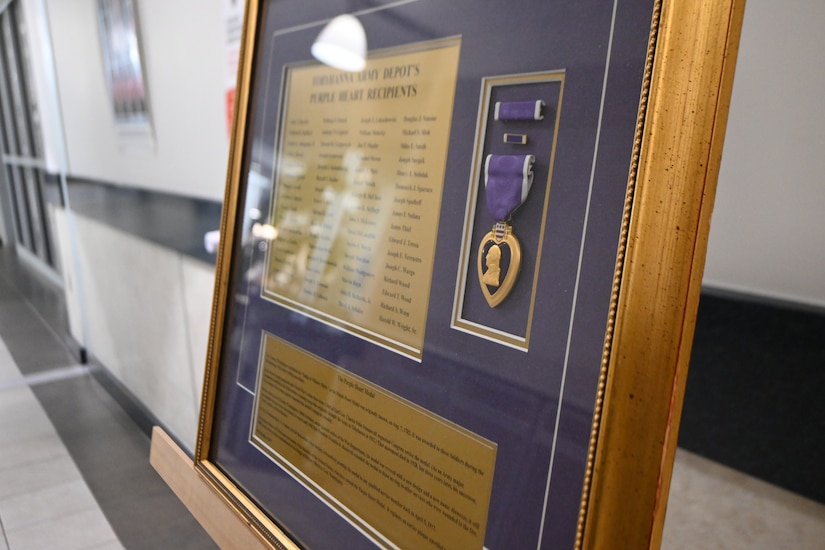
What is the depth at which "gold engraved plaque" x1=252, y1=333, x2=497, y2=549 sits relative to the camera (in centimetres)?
51

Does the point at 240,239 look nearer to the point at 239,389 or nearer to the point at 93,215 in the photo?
the point at 239,389

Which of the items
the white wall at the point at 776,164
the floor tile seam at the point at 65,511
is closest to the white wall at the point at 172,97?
the floor tile seam at the point at 65,511

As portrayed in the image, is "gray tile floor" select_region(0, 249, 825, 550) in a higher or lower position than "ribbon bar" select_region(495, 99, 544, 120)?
lower

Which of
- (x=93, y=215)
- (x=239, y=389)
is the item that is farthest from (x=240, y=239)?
(x=93, y=215)

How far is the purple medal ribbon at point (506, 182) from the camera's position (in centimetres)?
47

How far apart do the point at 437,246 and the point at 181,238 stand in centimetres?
153

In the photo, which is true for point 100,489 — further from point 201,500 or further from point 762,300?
point 762,300

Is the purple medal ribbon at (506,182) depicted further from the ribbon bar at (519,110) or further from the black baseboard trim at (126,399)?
the black baseboard trim at (126,399)

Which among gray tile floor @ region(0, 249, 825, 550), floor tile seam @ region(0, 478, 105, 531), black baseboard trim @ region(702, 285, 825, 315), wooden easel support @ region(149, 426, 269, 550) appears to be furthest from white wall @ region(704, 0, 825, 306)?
floor tile seam @ region(0, 478, 105, 531)

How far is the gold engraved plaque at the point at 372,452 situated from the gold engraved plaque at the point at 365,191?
7 cm

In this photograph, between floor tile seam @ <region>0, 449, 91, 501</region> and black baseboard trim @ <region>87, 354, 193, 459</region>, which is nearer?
floor tile seam @ <region>0, 449, 91, 501</region>

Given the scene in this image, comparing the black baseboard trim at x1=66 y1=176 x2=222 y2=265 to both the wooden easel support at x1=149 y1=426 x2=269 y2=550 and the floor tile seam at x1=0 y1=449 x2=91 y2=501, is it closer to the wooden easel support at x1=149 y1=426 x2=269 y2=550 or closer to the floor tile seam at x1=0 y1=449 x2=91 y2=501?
the wooden easel support at x1=149 y1=426 x2=269 y2=550

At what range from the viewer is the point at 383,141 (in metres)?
0.61

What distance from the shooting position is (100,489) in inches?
82.0
